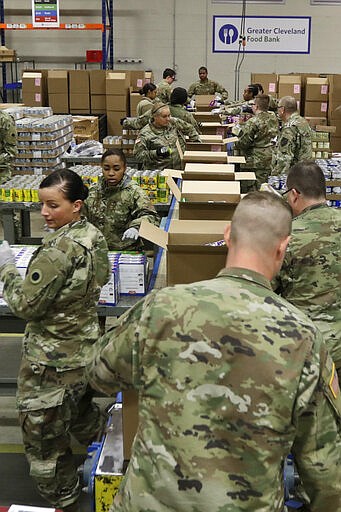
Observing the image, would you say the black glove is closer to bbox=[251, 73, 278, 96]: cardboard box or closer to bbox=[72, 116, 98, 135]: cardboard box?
bbox=[72, 116, 98, 135]: cardboard box

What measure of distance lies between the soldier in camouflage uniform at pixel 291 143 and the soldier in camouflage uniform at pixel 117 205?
2.93 m

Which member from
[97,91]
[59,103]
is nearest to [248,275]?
[97,91]

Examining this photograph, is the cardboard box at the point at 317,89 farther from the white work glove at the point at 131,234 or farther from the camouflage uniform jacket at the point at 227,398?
the camouflage uniform jacket at the point at 227,398

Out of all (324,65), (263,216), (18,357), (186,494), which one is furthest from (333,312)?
(324,65)

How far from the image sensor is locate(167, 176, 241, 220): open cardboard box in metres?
3.21

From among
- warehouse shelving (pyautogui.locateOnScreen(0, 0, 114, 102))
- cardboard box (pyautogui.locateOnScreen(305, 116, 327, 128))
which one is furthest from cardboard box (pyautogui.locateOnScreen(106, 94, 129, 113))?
cardboard box (pyautogui.locateOnScreen(305, 116, 327, 128))

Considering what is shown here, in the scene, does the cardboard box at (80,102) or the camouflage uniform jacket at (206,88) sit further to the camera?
the camouflage uniform jacket at (206,88)

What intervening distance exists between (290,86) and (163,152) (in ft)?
21.1

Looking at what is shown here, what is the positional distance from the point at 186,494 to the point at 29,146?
6.69 meters

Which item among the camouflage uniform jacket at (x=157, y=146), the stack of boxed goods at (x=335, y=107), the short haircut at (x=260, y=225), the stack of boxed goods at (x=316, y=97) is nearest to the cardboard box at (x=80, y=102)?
the stack of boxed goods at (x=316, y=97)

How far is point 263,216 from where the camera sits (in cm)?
154

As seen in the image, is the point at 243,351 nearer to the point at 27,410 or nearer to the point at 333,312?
the point at 333,312

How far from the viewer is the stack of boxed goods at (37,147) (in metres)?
7.58

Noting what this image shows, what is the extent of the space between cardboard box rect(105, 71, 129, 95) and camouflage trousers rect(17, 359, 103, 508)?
9.12 metres
